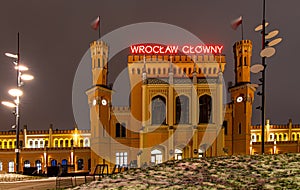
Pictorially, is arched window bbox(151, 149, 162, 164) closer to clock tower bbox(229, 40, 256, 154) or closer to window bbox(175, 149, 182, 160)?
window bbox(175, 149, 182, 160)

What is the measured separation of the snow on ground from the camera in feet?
52.1

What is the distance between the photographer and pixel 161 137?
58531 mm

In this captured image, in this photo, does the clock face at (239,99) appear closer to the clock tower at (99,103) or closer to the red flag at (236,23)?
the red flag at (236,23)

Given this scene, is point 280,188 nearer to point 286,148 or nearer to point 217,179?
point 217,179

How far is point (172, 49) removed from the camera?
63031 millimetres

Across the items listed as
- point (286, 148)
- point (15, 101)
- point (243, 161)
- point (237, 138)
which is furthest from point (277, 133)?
point (243, 161)

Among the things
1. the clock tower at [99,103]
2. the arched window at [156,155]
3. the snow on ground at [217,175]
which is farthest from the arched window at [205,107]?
Answer: the snow on ground at [217,175]

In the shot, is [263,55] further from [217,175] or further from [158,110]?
[158,110]

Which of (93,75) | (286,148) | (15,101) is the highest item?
(93,75)

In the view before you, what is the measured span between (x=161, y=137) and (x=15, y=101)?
29.5m

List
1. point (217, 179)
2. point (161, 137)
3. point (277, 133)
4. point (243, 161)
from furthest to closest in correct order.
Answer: point (277, 133)
point (161, 137)
point (243, 161)
point (217, 179)

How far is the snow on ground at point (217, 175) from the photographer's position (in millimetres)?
15875

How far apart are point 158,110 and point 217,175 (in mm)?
42334

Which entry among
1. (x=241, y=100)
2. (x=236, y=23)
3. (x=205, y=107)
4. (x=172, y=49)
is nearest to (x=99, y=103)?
(x=172, y=49)
